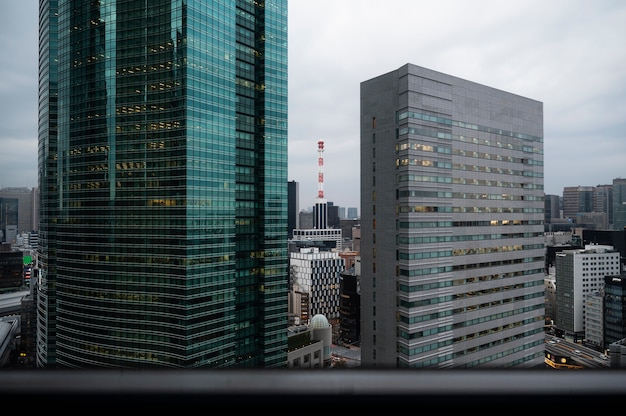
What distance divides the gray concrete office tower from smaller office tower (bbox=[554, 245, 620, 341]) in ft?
96.9

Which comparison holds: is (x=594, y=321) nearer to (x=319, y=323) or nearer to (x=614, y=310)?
(x=614, y=310)

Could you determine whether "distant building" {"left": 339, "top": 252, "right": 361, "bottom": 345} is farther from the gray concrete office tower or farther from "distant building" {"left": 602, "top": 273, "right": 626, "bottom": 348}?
"distant building" {"left": 602, "top": 273, "right": 626, "bottom": 348}

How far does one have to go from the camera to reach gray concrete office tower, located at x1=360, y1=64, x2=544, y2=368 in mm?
25953

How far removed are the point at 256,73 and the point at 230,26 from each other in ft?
18.3

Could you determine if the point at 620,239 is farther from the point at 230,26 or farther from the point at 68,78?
the point at 68,78

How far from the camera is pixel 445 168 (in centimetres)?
2805

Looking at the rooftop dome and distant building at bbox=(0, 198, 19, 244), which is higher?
distant building at bbox=(0, 198, 19, 244)

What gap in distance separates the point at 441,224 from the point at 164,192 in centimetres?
2445

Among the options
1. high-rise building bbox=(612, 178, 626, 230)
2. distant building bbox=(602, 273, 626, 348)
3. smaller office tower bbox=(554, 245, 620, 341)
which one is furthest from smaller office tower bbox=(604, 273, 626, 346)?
high-rise building bbox=(612, 178, 626, 230)

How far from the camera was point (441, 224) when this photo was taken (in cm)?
2758

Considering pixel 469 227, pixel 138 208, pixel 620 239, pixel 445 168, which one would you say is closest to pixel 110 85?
pixel 138 208

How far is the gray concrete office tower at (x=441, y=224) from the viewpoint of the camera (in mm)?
25953

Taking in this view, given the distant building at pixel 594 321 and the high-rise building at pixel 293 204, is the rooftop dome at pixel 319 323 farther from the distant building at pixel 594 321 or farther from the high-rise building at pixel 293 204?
the high-rise building at pixel 293 204

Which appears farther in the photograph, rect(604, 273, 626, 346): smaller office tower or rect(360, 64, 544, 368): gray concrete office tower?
rect(604, 273, 626, 346): smaller office tower
